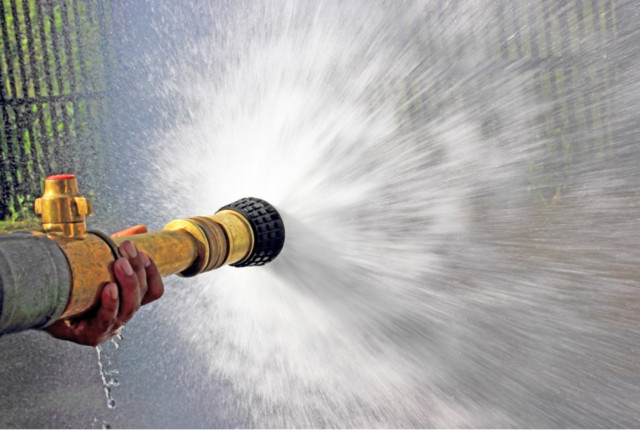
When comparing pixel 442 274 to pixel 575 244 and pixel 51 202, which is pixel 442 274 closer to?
pixel 575 244

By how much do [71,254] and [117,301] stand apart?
14 centimetres

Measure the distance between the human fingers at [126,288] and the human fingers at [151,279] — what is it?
0.05 m

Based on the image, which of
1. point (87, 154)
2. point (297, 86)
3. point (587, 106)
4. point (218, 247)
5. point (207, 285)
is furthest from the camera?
point (87, 154)

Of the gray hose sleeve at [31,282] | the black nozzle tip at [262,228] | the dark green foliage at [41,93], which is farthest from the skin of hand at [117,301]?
the dark green foliage at [41,93]

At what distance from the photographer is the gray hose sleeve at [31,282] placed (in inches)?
34.5

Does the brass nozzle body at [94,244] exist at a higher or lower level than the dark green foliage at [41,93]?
lower

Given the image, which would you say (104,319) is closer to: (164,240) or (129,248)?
(129,248)

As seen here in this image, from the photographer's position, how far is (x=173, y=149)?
9.68 ft

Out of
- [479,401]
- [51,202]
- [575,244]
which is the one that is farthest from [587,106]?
[51,202]

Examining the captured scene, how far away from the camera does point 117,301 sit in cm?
112

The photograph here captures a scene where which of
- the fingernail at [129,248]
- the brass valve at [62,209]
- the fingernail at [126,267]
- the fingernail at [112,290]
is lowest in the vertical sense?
the fingernail at [112,290]

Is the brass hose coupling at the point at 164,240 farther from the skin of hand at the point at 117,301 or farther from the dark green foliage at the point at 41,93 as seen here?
the dark green foliage at the point at 41,93

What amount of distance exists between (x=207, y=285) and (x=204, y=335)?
26 cm

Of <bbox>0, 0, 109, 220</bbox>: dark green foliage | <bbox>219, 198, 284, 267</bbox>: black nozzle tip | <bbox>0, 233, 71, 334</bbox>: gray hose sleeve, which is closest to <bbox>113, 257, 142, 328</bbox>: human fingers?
<bbox>0, 233, 71, 334</bbox>: gray hose sleeve
